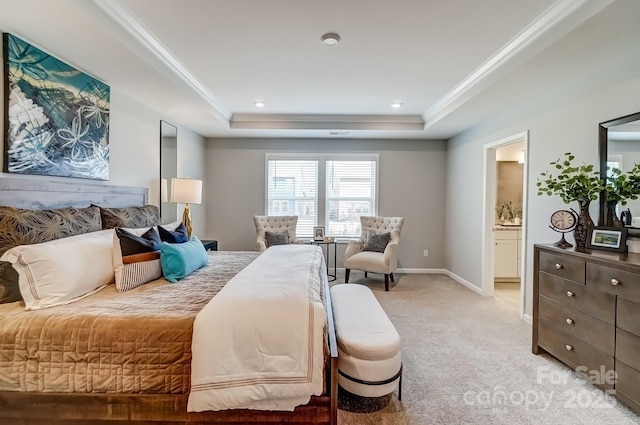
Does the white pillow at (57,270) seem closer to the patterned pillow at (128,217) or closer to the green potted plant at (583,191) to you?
the patterned pillow at (128,217)

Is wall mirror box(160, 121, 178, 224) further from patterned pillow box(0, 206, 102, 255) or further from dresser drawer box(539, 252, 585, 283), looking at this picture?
dresser drawer box(539, 252, 585, 283)

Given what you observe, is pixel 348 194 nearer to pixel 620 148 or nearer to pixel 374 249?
pixel 374 249

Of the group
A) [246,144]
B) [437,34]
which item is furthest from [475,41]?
[246,144]

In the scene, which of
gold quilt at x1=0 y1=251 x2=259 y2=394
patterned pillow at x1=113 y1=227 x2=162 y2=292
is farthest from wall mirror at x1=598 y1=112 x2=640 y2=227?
patterned pillow at x1=113 y1=227 x2=162 y2=292

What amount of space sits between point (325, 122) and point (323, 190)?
126 cm

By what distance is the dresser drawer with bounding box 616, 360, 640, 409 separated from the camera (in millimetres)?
1847

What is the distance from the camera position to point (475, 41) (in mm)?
2537

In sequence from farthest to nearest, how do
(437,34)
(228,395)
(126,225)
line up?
(126,225)
(437,34)
(228,395)

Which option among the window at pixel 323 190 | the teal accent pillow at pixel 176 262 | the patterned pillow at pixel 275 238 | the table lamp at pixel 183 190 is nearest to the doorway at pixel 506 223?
the window at pixel 323 190

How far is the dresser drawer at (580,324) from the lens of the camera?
80.0 inches

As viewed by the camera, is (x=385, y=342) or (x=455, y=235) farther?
(x=455, y=235)

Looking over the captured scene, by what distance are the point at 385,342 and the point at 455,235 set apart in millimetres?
3879

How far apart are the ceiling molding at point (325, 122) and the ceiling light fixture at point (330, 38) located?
2351 millimetres

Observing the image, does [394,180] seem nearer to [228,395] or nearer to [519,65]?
[519,65]
